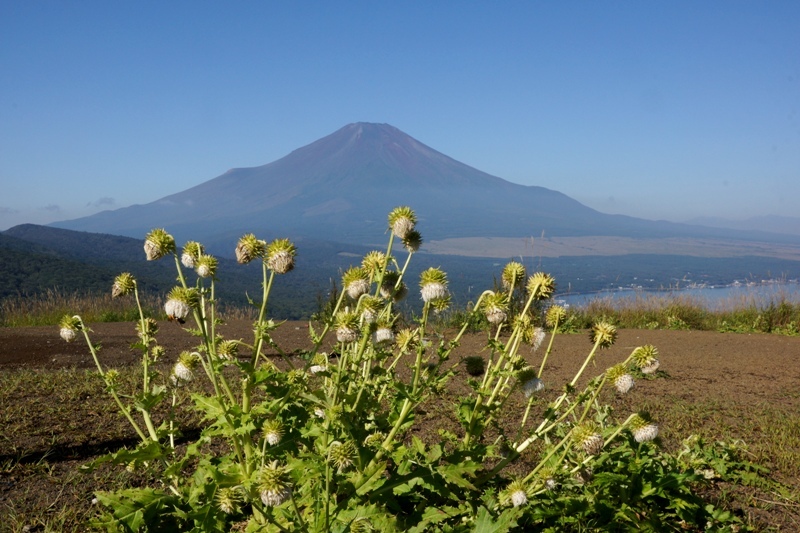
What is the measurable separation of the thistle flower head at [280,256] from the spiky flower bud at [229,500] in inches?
31.1

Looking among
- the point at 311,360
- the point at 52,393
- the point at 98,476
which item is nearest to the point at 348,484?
the point at 311,360

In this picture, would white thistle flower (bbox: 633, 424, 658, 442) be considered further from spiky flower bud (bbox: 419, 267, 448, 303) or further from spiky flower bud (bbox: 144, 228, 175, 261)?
spiky flower bud (bbox: 144, 228, 175, 261)

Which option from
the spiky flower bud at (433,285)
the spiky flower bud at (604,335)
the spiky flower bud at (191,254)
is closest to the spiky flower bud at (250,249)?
the spiky flower bud at (191,254)

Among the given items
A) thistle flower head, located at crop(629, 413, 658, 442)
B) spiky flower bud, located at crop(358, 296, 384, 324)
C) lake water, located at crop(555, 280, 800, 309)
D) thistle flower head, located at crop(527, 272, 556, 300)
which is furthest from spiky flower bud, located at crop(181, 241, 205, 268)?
lake water, located at crop(555, 280, 800, 309)

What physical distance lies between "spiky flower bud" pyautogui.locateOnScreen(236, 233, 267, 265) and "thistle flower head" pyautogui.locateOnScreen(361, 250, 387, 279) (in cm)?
45

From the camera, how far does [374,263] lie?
103 inches

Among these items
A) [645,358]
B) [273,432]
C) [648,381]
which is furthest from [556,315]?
[648,381]

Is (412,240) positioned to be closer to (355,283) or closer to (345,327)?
(355,283)

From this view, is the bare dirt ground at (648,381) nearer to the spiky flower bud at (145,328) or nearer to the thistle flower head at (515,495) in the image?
the spiky flower bud at (145,328)

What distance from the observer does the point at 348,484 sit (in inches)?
90.4

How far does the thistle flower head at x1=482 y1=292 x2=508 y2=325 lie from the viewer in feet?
8.20

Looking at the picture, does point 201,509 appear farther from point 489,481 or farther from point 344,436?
point 489,481

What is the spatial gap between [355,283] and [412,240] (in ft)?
1.12

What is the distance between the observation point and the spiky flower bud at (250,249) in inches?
96.6
